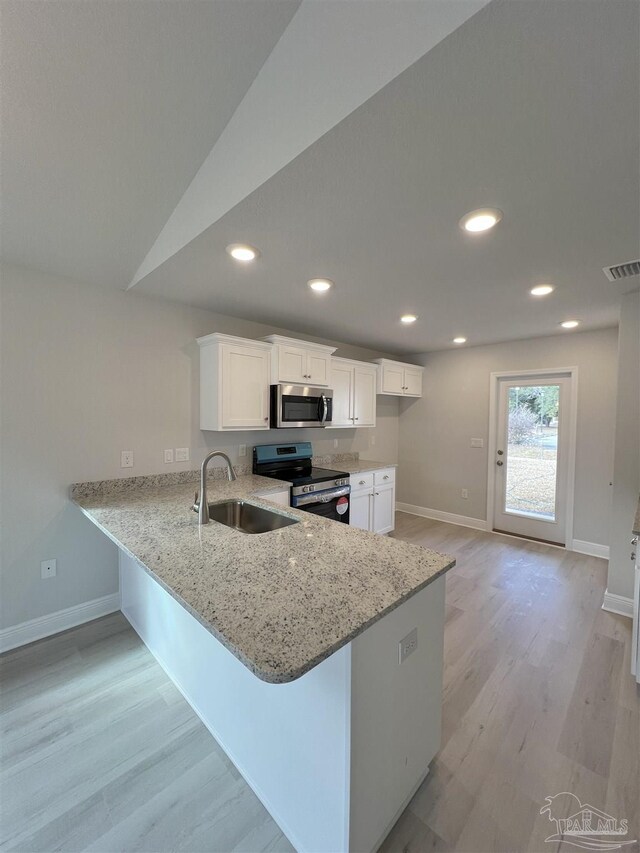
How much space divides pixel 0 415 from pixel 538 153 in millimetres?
3038

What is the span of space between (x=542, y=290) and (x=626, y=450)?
4.53ft

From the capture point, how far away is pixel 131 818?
1248 mm

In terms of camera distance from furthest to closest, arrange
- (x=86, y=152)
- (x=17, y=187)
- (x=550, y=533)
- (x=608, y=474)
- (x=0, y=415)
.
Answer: (x=550, y=533) → (x=608, y=474) → (x=0, y=415) → (x=17, y=187) → (x=86, y=152)

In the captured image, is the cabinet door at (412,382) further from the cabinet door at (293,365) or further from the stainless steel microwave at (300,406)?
the cabinet door at (293,365)

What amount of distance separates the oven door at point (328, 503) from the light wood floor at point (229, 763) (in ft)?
4.37

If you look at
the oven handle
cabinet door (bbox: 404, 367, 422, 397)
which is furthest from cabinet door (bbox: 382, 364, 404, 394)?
the oven handle

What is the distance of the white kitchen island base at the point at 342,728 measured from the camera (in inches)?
38.9

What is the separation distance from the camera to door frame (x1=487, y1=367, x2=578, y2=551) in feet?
12.1

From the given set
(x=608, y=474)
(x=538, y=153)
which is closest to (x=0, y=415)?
(x=538, y=153)

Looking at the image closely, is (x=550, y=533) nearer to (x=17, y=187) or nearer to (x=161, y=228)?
(x=161, y=228)

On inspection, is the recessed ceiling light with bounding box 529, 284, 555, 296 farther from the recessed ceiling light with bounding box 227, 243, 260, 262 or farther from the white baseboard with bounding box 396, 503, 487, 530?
the white baseboard with bounding box 396, 503, 487, 530

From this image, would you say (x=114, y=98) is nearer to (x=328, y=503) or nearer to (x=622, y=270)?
(x=622, y=270)

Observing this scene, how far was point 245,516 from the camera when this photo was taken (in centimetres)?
222
